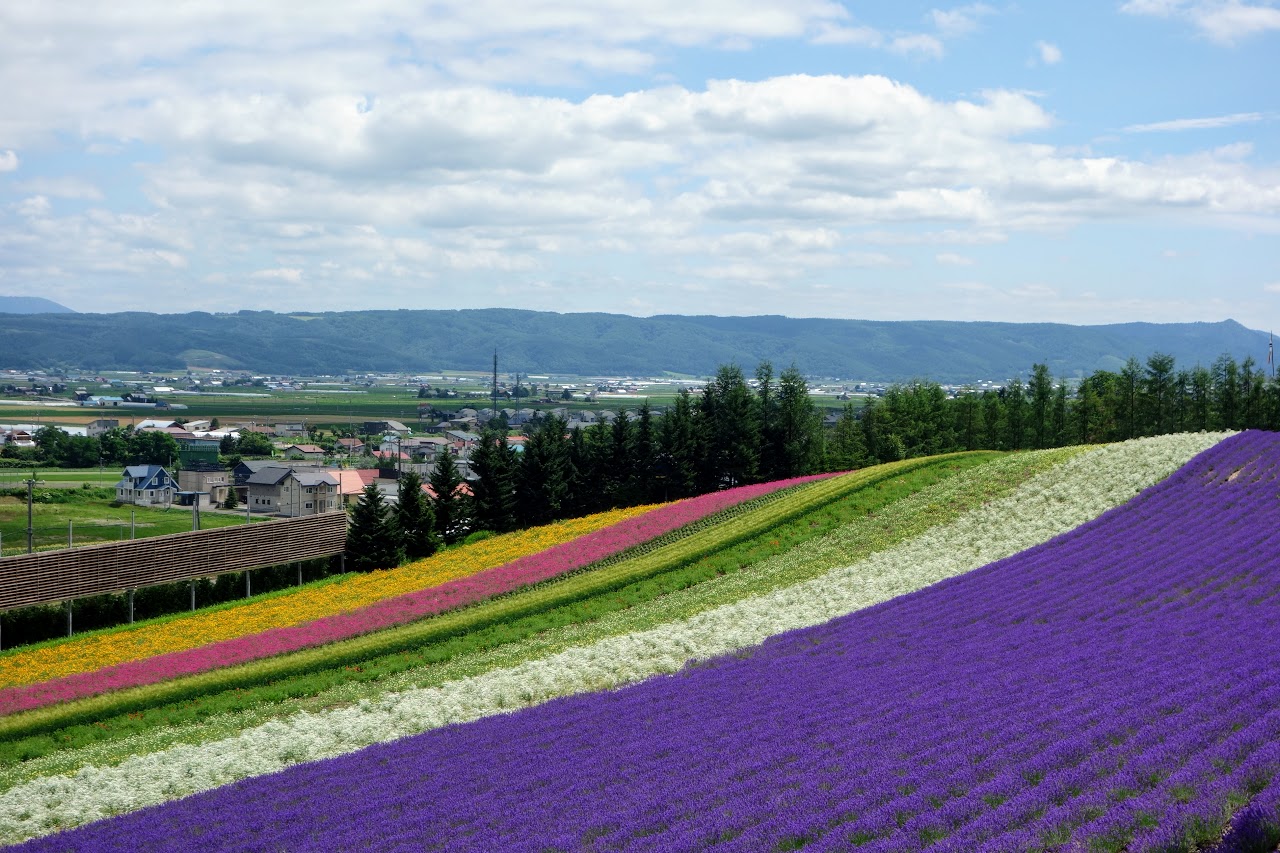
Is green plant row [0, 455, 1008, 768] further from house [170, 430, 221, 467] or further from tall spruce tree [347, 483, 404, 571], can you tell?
house [170, 430, 221, 467]

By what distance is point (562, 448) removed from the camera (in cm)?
7056

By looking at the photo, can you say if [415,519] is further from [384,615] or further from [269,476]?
[269,476]

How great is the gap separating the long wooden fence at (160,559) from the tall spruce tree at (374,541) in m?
0.98

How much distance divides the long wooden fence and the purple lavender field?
88.2ft

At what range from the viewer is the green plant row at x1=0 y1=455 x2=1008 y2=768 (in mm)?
27000

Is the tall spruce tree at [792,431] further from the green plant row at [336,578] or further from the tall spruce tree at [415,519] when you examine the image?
the tall spruce tree at [415,519]

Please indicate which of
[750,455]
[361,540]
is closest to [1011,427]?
[750,455]

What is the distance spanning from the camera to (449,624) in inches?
1455

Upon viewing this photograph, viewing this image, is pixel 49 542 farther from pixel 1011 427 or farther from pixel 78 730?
pixel 1011 427

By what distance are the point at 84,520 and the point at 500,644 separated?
63.9 meters

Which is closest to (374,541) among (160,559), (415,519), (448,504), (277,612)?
(415,519)

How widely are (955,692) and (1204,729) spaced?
5466mm

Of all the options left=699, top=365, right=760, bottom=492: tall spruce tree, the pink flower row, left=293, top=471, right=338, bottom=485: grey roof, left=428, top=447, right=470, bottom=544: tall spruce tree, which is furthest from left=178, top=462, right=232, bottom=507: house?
the pink flower row

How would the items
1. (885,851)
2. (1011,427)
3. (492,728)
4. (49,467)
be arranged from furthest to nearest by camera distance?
1. (49,467)
2. (1011,427)
3. (492,728)
4. (885,851)
